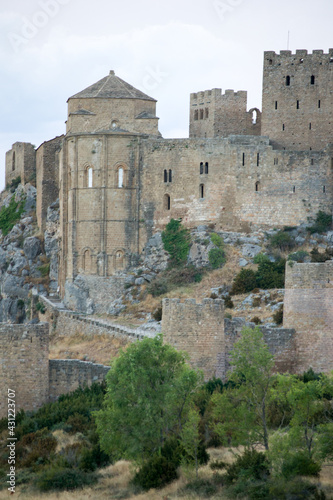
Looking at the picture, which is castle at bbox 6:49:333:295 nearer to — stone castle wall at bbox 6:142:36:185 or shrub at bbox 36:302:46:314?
shrub at bbox 36:302:46:314

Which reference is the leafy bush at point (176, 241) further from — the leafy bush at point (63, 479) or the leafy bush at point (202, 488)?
the leafy bush at point (202, 488)

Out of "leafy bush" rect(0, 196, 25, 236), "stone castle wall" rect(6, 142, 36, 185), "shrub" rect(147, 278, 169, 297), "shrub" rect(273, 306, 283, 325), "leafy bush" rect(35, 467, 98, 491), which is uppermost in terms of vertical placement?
"stone castle wall" rect(6, 142, 36, 185)

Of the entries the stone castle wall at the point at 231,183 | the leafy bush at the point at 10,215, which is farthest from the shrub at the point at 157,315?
the leafy bush at the point at 10,215

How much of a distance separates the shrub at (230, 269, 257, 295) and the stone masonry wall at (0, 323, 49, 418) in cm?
1445

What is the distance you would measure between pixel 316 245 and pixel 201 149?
6.92 m

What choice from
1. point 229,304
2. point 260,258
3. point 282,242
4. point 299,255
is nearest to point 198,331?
point 229,304

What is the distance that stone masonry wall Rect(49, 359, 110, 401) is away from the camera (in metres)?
30.1

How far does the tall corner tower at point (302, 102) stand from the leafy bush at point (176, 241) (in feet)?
19.5

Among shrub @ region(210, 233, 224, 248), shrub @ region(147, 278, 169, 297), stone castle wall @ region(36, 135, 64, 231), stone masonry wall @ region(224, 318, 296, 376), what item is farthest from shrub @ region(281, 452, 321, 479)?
stone castle wall @ region(36, 135, 64, 231)

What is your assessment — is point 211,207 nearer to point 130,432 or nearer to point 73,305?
point 73,305

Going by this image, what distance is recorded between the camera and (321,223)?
46000mm

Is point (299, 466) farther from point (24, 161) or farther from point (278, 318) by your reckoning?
point (24, 161)

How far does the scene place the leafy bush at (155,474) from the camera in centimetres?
2405

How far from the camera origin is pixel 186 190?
47438 millimetres
